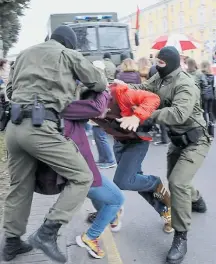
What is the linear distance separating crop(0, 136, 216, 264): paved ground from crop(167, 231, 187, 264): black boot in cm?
9

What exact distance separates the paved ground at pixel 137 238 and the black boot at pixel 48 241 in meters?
0.38

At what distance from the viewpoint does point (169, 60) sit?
4066mm

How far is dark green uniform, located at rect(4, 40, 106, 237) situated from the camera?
3381 mm

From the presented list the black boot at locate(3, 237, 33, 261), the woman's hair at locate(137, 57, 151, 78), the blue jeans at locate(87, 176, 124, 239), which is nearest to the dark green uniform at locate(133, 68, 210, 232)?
the blue jeans at locate(87, 176, 124, 239)

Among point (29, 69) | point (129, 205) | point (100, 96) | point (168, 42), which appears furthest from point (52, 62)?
point (168, 42)

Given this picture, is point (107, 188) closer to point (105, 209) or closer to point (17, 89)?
point (105, 209)

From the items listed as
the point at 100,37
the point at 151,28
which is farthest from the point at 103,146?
the point at 151,28

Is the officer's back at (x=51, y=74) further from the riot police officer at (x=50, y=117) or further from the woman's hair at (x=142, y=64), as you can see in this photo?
the woman's hair at (x=142, y=64)

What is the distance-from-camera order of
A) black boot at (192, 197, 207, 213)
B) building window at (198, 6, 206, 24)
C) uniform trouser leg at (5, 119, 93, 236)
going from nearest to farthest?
uniform trouser leg at (5, 119, 93, 236) → black boot at (192, 197, 207, 213) → building window at (198, 6, 206, 24)

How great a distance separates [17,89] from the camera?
3504mm

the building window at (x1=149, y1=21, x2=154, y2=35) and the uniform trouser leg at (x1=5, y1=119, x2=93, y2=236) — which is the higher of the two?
the uniform trouser leg at (x1=5, y1=119, x2=93, y2=236)

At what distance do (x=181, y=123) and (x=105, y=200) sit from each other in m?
0.91

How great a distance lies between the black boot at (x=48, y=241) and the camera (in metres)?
3.43

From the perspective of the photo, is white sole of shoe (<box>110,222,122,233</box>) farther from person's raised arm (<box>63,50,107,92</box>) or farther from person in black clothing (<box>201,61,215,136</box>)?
person in black clothing (<box>201,61,215,136</box>)
